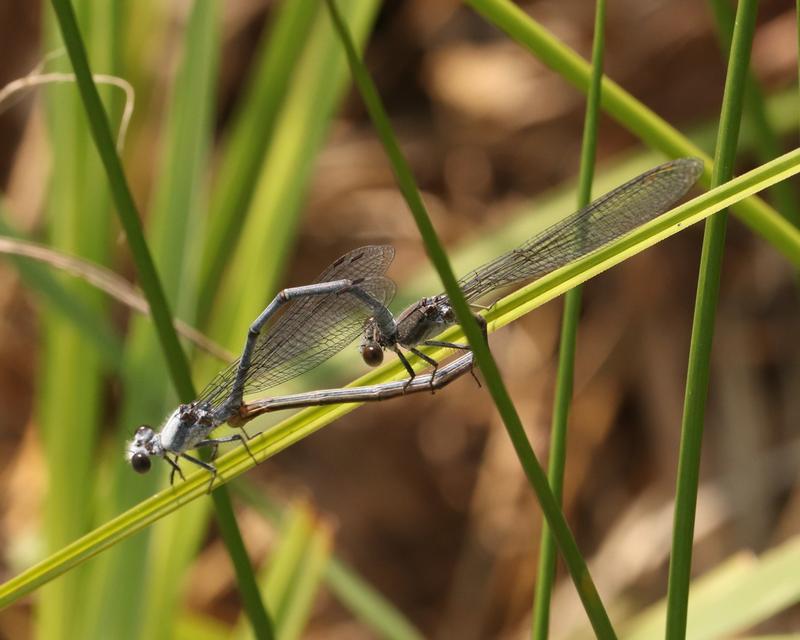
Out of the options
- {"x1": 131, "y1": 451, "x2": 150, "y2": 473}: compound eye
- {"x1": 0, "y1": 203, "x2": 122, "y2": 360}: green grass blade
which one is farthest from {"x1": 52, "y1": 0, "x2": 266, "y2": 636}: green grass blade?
{"x1": 0, "y1": 203, "x2": 122, "y2": 360}: green grass blade

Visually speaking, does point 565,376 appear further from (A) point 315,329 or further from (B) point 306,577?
(B) point 306,577

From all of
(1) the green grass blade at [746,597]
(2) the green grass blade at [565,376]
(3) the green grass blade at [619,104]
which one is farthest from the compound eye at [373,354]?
(1) the green grass blade at [746,597]

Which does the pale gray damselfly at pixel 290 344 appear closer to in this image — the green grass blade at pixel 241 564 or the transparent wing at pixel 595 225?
the transparent wing at pixel 595 225

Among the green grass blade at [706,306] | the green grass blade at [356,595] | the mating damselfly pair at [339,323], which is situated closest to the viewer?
the green grass blade at [706,306]

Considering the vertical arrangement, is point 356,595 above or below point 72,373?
below

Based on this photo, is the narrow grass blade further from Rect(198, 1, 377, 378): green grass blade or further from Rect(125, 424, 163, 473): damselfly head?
Rect(198, 1, 377, 378): green grass blade

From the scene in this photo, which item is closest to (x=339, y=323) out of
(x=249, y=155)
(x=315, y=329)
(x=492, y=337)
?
(x=315, y=329)

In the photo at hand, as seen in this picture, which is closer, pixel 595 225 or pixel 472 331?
pixel 472 331
